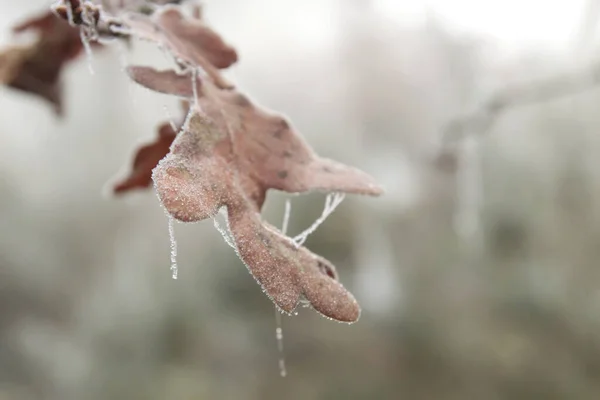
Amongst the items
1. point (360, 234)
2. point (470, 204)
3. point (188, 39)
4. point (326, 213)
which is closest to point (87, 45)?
point (188, 39)

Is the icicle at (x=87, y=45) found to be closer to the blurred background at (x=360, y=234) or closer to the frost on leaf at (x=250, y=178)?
the frost on leaf at (x=250, y=178)

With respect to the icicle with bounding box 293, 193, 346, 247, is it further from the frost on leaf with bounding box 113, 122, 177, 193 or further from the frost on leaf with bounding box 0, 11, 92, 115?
the frost on leaf with bounding box 0, 11, 92, 115

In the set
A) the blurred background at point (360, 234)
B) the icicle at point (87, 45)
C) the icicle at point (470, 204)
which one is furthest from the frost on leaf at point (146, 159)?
the icicle at point (470, 204)

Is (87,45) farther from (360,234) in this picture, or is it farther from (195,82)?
(360,234)

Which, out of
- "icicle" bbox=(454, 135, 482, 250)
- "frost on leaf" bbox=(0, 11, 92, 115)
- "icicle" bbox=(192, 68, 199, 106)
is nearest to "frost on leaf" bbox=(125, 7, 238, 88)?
"icicle" bbox=(192, 68, 199, 106)

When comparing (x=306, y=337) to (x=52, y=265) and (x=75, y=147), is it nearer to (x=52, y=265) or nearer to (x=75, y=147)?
(x=52, y=265)
